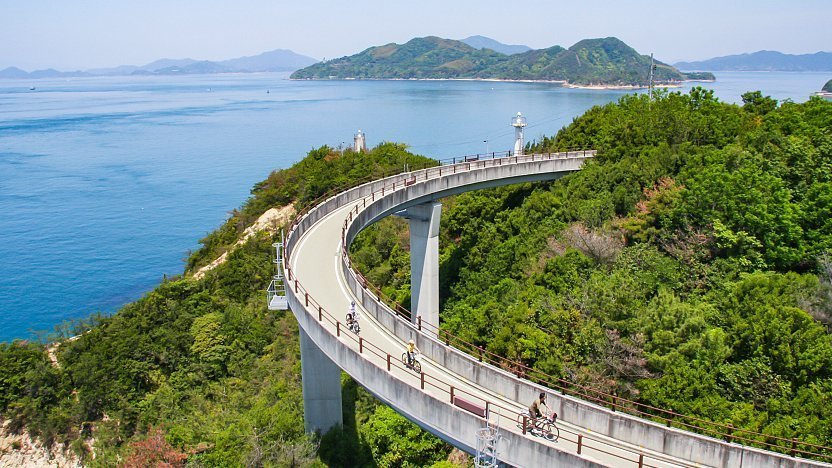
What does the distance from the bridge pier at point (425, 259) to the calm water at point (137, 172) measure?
81.2 ft

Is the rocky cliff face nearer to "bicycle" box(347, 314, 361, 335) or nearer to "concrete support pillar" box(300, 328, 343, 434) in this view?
"concrete support pillar" box(300, 328, 343, 434)

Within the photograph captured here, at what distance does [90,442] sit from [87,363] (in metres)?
4.11

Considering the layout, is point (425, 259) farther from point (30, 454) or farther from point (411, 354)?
point (30, 454)

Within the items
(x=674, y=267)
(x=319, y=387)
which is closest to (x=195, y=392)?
(x=319, y=387)

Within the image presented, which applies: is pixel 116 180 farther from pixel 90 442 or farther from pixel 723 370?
pixel 723 370

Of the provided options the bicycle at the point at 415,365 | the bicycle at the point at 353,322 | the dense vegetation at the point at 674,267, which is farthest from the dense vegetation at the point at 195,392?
the dense vegetation at the point at 674,267

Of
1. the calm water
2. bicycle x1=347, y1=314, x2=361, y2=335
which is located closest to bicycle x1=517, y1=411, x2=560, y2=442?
bicycle x1=347, y1=314, x2=361, y2=335

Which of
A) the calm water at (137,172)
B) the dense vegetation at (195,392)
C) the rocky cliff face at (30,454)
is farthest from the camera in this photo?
the calm water at (137,172)

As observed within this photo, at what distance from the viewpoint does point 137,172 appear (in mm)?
81750

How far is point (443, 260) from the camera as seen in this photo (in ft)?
145

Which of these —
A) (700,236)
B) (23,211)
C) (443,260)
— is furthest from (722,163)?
(23,211)

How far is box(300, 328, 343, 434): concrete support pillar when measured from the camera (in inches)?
927

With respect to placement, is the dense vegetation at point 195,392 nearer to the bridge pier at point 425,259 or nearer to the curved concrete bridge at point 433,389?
the curved concrete bridge at point 433,389

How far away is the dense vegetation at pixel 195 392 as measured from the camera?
2281 centimetres
